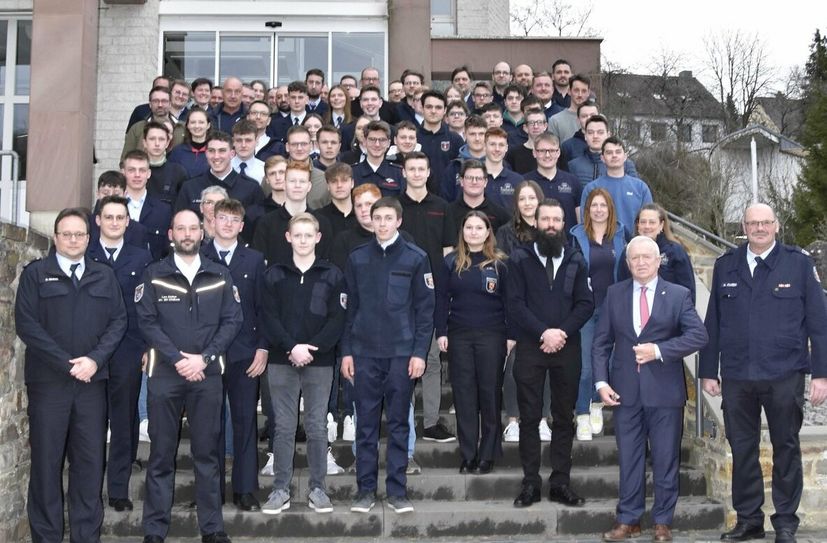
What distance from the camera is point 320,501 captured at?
5.96 meters

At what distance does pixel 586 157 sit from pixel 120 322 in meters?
4.71

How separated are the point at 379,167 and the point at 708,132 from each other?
36707 millimetres

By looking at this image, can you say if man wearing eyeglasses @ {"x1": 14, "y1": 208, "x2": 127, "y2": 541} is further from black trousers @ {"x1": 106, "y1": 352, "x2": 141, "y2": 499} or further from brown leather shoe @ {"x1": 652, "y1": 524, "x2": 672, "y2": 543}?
brown leather shoe @ {"x1": 652, "y1": 524, "x2": 672, "y2": 543}

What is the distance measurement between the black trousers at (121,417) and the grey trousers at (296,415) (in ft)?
3.03

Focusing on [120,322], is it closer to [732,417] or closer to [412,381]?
[412,381]

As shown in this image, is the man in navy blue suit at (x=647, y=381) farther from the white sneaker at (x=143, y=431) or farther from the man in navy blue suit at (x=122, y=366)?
the white sneaker at (x=143, y=431)

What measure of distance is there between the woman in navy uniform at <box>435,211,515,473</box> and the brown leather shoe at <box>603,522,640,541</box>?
1.00m

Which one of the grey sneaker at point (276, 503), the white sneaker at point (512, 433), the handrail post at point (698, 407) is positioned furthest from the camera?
the white sneaker at point (512, 433)

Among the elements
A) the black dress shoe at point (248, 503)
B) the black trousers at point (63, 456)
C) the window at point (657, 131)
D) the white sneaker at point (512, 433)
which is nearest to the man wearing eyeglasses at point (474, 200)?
the white sneaker at point (512, 433)

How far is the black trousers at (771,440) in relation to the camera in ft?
19.2

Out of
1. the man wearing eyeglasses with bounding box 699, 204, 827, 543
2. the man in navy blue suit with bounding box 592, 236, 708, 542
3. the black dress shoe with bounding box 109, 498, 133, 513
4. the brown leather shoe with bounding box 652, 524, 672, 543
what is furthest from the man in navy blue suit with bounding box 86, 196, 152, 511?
the man wearing eyeglasses with bounding box 699, 204, 827, 543

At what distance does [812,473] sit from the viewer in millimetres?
6309

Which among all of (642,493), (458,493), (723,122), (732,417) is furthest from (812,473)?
(723,122)

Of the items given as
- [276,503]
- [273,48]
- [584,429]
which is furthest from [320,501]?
[273,48]
